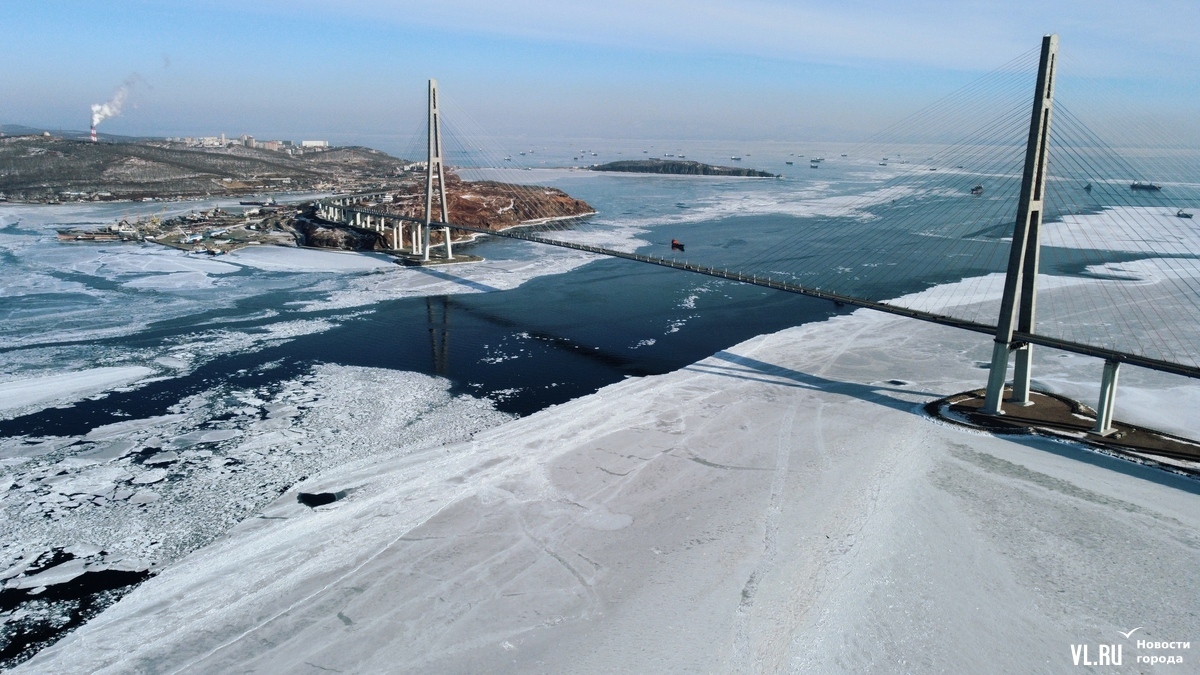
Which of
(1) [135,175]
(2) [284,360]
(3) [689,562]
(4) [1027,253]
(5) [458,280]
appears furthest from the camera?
(1) [135,175]

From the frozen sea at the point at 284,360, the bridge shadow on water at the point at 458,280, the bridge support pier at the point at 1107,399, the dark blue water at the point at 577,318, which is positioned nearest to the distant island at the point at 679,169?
the dark blue water at the point at 577,318

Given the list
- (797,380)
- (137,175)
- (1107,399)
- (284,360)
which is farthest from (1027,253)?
(137,175)

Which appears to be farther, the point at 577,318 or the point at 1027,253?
the point at 577,318

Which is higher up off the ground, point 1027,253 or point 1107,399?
point 1027,253

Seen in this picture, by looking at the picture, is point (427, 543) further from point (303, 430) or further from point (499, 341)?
point (499, 341)

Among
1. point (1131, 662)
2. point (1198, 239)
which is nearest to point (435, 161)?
point (1131, 662)

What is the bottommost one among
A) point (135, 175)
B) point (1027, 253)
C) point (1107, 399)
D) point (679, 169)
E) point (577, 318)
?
point (577, 318)

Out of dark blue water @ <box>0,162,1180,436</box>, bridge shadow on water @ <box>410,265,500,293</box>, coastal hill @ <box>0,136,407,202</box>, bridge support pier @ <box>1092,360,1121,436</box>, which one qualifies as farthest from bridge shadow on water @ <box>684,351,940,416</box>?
coastal hill @ <box>0,136,407,202</box>

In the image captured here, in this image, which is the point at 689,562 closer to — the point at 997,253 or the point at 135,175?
the point at 997,253

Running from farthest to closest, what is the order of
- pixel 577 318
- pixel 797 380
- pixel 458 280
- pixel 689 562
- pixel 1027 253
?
pixel 458 280 < pixel 577 318 < pixel 797 380 < pixel 1027 253 < pixel 689 562
